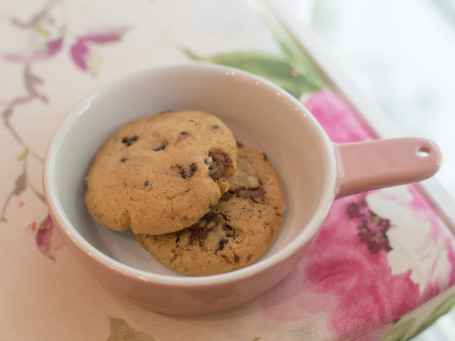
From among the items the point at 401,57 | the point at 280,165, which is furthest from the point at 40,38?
the point at 401,57

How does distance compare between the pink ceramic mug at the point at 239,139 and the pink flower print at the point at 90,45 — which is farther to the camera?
the pink flower print at the point at 90,45

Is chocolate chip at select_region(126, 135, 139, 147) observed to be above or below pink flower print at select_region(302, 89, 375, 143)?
below

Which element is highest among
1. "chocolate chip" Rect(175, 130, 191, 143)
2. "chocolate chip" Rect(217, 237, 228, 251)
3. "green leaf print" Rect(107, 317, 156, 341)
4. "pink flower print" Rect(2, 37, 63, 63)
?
"chocolate chip" Rect(175, 130, 191, 143)

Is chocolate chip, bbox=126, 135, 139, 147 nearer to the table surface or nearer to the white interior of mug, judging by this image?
the white interior of mug

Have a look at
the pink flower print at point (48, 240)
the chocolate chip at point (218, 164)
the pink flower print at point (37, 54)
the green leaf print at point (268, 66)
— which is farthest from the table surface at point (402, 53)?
the pink flower print at point (48, 240)

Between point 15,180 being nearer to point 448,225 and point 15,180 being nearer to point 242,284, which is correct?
point 242,284

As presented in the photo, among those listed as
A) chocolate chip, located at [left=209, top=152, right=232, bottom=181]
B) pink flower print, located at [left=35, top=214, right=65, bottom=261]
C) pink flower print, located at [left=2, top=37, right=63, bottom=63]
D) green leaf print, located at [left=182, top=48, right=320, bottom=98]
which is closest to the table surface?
green leaf print, located at [left=182, top=48, right=320, bottom=98]

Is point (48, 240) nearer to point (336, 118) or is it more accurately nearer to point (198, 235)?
point (198, 235)

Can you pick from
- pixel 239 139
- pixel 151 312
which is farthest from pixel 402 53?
pixel 151 312

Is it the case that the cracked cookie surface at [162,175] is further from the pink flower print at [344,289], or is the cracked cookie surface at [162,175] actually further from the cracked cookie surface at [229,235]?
the pink flower print at [344,289]
